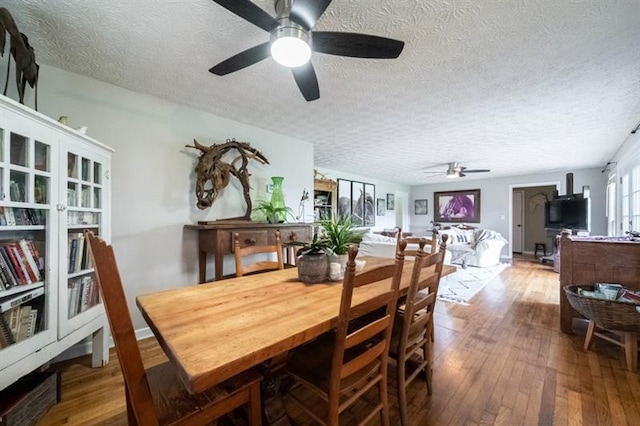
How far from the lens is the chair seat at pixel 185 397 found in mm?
915

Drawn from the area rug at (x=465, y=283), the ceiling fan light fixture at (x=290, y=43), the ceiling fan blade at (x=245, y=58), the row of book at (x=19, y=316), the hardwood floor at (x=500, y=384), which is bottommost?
the area rug at (x=465, y=283)

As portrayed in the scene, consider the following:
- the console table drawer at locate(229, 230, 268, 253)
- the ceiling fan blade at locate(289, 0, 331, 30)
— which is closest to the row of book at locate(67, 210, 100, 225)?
the console table drawer at locate(229, 230, 268, 253)

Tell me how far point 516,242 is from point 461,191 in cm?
233

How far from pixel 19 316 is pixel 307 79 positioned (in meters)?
2.04

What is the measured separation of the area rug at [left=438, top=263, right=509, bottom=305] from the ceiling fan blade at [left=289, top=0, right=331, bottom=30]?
3434 mm

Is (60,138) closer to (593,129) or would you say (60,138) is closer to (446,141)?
(446,141)

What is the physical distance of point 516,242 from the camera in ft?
26.5

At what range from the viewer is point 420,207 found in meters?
8.71

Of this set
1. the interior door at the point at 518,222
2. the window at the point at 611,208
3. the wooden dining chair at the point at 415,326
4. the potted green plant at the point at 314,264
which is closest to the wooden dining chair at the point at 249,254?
the potted green plant at the point at 314,264

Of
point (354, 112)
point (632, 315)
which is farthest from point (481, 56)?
point (632, 315)

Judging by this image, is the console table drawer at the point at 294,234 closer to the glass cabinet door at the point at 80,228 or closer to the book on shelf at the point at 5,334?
the glass cabinet door at the point at 80,228

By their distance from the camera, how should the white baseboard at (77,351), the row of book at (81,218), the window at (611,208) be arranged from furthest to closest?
1. the window at (611,208)
2. the white baseboard at (77,351)
3. the row of book at (81,218)

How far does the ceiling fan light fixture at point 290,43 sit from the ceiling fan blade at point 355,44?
6 cm

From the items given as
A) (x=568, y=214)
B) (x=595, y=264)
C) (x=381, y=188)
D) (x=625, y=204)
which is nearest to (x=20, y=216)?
(x=595, y=264)
